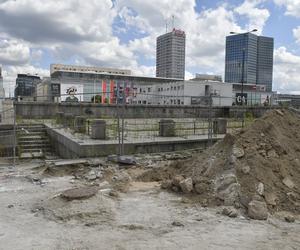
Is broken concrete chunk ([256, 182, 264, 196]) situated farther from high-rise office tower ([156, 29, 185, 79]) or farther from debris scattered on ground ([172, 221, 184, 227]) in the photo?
high-rise office tower ([156, 29, 185, 79])

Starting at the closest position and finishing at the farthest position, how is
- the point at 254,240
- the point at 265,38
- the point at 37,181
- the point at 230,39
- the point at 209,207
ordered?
the point at 254,240, the point at 209,207, the point at 37,181, the point at 230,39, the point at 265,38

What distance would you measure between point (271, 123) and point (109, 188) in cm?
471

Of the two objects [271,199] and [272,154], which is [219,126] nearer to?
[272,154]

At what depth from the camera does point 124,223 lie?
250 inches

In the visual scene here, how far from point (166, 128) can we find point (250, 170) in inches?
303

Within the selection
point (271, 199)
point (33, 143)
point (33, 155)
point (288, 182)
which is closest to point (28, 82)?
point (33, 143)

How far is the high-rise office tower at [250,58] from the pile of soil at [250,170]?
48.9 metres

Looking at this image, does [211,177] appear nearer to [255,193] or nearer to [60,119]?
[255,193]

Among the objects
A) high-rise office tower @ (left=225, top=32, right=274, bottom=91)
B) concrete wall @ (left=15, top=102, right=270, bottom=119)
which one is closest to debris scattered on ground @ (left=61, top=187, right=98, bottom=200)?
concrete wall @ (left=15, top=102, right=270, bottom=119)

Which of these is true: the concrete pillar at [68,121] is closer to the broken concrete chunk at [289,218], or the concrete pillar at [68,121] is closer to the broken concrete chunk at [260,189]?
the broken concrete chunk at [260,189]

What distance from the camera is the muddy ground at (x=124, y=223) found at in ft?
18.2

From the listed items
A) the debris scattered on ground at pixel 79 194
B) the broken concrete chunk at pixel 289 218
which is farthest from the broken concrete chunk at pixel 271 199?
the debris scattered on ground at pixel 79 194

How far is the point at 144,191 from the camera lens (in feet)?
28.1

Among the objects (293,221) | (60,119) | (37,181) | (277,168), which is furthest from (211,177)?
(60,119)
